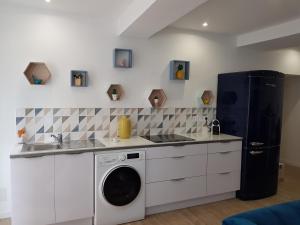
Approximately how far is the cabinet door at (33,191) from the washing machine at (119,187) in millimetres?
456

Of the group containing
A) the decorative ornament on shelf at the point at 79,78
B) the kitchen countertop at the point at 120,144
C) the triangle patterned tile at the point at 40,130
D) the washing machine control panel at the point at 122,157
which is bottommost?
the washing machine control panel at the point at 122,157

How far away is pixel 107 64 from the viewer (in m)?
3.20

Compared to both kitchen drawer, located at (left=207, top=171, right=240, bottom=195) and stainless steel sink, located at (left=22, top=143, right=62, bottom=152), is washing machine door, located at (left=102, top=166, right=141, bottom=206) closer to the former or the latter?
stainless steel sink, located at (left=22, top=143, right=62, bottom=152)

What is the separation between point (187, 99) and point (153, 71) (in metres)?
0.68

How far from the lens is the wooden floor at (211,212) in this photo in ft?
9.35

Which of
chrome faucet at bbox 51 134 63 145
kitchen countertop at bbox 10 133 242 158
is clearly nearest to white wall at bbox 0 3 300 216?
chrome faucet at bbox 51 134 63 145

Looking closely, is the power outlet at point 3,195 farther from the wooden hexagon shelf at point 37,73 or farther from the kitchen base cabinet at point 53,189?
the wooden hexagon shelf at point 37,73

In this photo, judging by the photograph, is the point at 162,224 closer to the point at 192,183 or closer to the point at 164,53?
the point at 192,183

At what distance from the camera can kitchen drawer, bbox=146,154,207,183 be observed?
2900 millimetres

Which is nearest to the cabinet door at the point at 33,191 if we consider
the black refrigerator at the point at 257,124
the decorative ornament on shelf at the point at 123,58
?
the decorative ornament on shelf at the point at 123,58

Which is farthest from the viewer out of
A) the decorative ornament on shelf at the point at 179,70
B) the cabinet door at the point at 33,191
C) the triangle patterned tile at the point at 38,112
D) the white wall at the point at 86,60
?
the decorative ornament on shelf at the point at 179,70

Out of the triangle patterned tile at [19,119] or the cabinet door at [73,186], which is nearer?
the cabinet door at [73,186]

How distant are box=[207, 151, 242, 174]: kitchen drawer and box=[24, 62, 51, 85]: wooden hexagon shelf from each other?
222cm

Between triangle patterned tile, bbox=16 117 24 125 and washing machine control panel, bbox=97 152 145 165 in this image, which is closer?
washing machine control panel, bbox=97 152 145 165
